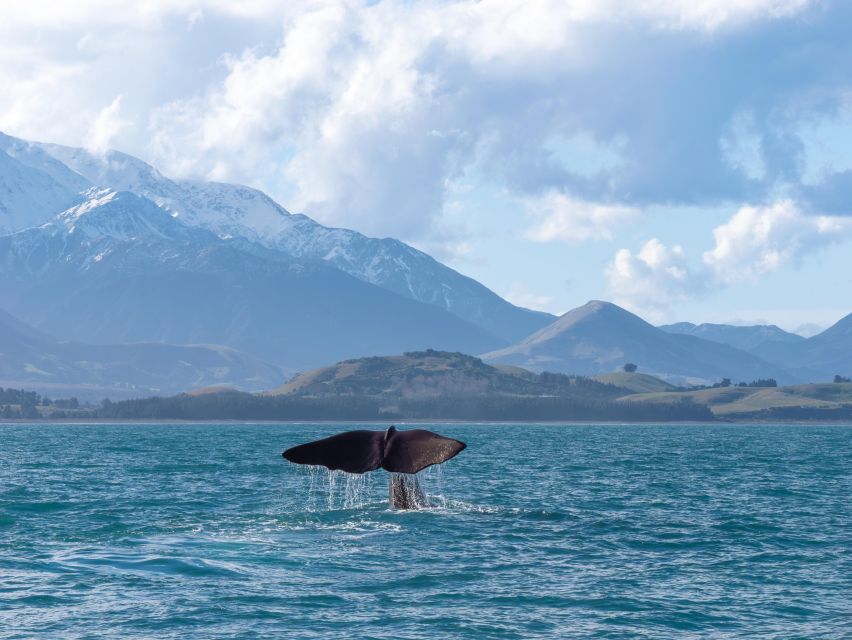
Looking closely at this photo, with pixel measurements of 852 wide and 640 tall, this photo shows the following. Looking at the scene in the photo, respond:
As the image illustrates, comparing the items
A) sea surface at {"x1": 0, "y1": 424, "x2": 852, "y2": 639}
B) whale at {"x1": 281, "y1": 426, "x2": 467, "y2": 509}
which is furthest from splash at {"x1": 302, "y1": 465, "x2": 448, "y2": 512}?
whale at {"x1": 281, "y1": 426, "x2": 467, "y2": 509}

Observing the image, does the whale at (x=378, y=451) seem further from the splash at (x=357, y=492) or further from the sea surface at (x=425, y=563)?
the splash at (x=357, y=492)

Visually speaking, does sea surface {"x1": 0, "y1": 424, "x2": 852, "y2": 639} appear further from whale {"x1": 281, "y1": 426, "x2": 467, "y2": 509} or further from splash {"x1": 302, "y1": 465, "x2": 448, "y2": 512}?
whale {"x1": 281, "y1": 426, "x2": 467, "y2": 509}

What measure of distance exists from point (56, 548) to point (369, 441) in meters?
13.2

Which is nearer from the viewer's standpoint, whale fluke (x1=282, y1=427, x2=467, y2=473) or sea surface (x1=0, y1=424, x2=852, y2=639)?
sea surface (x1=0, y1=424, x2=852, y2=639)

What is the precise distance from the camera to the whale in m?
41.9

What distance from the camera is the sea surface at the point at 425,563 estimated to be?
34656 millimetres

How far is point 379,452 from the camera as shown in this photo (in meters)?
43.3

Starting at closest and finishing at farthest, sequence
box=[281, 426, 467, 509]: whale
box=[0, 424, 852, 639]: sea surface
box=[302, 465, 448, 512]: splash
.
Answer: box=[0, 424, 852, 639]: sea surface, box=[281, 426, 467, 509]: whale, box=[302, 465, 448, 512]: splash

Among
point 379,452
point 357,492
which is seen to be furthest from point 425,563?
point 357,492

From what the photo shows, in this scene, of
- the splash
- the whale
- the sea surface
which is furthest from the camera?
the splash

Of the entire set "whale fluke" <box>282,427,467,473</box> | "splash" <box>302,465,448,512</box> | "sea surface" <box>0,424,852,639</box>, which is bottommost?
"sea surface" <box>0,424,852,639</box>

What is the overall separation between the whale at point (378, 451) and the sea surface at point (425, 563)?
354cm

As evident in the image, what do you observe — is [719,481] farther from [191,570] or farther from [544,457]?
[191,570]

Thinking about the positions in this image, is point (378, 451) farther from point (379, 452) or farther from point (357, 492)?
point (357, 492)
